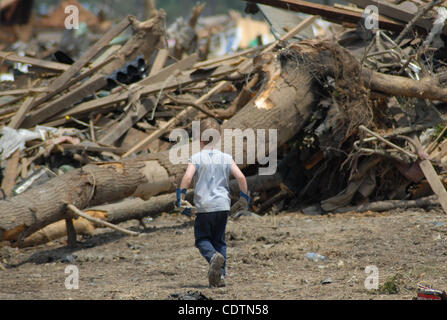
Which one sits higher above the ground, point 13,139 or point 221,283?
point 13,139

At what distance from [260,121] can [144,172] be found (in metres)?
1.57

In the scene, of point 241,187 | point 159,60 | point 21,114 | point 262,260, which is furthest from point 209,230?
point 159,60

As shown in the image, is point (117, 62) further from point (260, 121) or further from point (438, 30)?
point (438, 30)

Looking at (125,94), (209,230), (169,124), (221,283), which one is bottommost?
(221,283)

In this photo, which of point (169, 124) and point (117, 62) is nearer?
point (169, 124)

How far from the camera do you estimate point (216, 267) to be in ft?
16.0

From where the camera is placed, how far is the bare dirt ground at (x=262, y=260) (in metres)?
4.79

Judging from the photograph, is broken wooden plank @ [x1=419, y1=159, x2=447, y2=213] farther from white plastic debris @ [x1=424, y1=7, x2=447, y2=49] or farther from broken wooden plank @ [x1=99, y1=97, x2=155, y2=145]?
broken wooden plank @ [x1=99, y1=97, x2=155, y2=145]

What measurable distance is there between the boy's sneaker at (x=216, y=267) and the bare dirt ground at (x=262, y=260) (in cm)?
10

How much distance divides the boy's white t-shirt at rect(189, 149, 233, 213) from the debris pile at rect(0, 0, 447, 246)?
6.23ft

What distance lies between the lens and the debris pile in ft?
24.2

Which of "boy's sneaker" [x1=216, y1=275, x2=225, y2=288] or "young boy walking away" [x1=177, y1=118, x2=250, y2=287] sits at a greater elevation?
"young boy walking away" [x1=177, y1=118, x2=250, y2=287]

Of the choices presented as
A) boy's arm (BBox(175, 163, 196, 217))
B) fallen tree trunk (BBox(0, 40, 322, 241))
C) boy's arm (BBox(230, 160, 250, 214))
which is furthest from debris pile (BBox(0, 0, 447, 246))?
boy's arm (BBox(230, 160, 250, 214))
